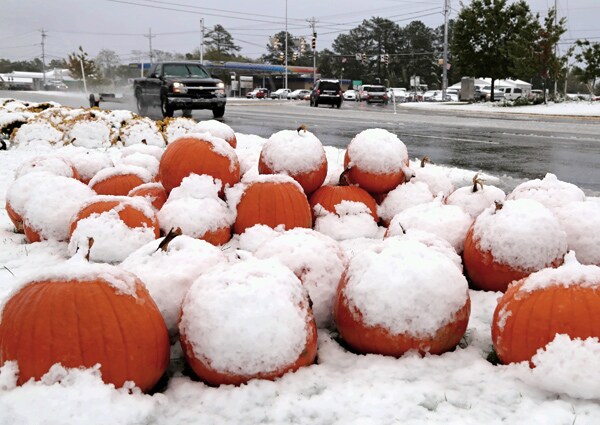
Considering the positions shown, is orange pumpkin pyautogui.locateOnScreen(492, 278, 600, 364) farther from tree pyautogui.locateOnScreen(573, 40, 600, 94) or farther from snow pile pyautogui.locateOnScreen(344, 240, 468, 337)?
tree pyautogui.locateOnScreen(573, 40, 600, 94)

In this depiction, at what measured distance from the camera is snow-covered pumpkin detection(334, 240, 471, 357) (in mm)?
2574

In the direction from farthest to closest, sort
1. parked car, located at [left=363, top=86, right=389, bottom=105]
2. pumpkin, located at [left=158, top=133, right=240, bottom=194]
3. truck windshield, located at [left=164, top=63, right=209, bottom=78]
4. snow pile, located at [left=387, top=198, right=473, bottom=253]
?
1. parked car, located at [left=363, top=86, right=389, bottom=105]
2. truck windshield, located at [left=164, top=63, right=209, bottom=78]
3. pumpkin, located at [left=158, top=133, right=240, bottom=194]
4. snow pile, located at [left=387, top=198, right=473, bottom=253]

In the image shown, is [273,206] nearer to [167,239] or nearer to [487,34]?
[167,239]

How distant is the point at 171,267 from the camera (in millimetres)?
2811

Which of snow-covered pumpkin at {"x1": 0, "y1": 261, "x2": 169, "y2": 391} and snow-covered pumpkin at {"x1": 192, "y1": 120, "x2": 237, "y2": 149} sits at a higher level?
snow-covered pumpkin at {"x1": 192, "y1": 120, "x2": 237, "y2": 149}

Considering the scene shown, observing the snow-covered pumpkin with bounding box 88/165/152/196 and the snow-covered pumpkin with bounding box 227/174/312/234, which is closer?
the snow-covered pumpkin with bounding box 227/174/312/234

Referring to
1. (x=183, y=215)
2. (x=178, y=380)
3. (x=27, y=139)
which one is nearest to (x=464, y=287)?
(x=178, y=380)

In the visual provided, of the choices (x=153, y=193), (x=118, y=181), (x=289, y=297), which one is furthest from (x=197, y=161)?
(x=289, y=297)

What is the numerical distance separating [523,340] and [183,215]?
2.43 metres

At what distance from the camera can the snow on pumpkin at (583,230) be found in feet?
11.4

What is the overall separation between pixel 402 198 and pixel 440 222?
888mm

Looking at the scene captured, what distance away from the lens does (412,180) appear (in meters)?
4.80

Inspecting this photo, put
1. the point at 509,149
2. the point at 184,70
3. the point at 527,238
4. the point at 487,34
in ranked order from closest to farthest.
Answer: the point at 527,238 → the point at 509,149 → the point at 184,70 → the point at 487,34

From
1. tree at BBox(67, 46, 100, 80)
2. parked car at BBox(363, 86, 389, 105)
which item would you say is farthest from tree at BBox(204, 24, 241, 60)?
parked car at BBox(363, 86, 389, 105)
